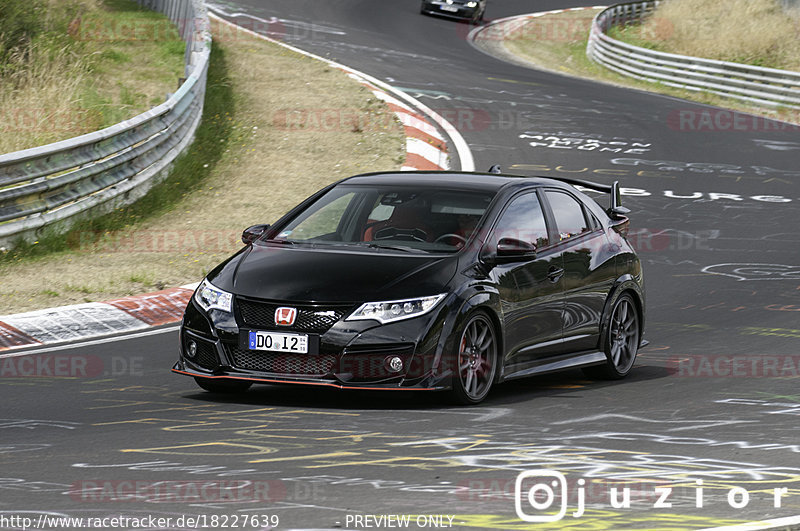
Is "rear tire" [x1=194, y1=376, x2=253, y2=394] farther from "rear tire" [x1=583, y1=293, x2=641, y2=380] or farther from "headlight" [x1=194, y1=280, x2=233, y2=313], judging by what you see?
"rear tire" [x1=583, y1=293, x2=641, y2=380]

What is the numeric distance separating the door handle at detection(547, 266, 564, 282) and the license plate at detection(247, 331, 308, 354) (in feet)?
6.55

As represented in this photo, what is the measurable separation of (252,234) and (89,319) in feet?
7.46

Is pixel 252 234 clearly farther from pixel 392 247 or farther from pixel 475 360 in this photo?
pixel 475 360

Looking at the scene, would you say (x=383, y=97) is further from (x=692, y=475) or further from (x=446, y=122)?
(x=692, y=475)

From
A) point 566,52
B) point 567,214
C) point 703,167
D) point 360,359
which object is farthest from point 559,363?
point 566,52

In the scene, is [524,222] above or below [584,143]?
above

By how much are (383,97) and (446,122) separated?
59.8 inches

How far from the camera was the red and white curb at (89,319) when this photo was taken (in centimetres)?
1042

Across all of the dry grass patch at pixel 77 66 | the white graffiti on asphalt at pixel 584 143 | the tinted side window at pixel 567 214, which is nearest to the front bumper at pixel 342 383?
the tinted side window at pixel 567 214

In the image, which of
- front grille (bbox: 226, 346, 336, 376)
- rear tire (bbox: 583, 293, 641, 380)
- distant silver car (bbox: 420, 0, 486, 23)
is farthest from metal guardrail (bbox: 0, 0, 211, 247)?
distant silver car (bbox: 420, 0, 486, 23)

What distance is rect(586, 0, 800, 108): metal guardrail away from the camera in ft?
100

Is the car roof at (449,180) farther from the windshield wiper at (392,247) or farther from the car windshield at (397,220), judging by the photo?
the windshield wiper at (392,247)

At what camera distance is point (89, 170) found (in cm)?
1491

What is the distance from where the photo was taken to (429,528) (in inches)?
212
